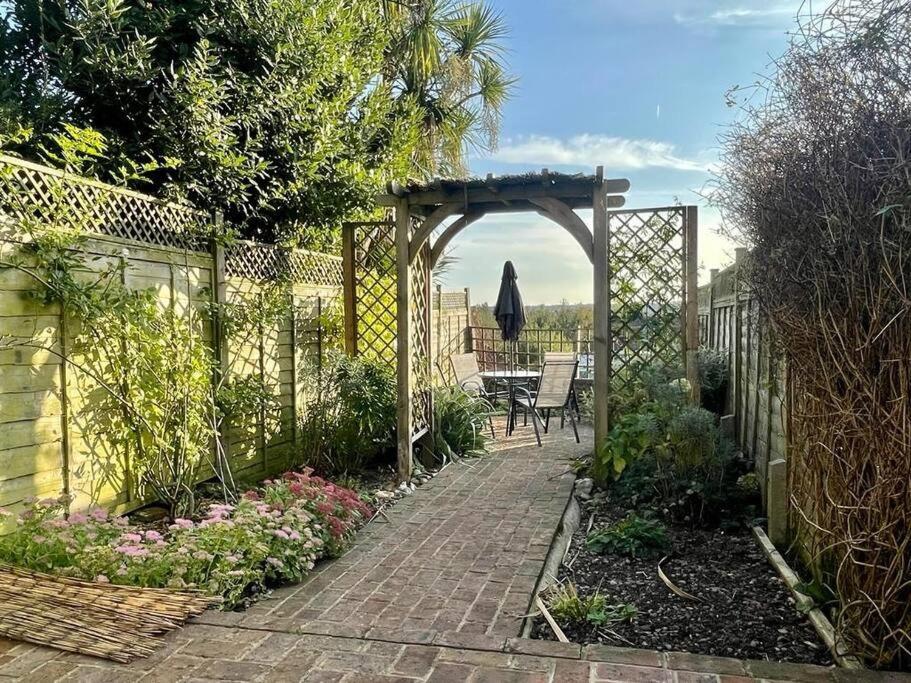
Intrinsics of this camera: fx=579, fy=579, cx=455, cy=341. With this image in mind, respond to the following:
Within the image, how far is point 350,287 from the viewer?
18.4 feet

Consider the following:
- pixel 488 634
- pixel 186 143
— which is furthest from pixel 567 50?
pixel 488 634

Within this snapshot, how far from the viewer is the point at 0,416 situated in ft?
9.41

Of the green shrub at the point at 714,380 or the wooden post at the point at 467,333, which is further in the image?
the wooden post at the point at 467,333

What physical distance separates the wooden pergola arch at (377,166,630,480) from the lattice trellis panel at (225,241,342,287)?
988mm

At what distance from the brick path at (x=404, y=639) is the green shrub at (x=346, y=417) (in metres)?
1.48

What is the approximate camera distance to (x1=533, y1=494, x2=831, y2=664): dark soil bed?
228 cm

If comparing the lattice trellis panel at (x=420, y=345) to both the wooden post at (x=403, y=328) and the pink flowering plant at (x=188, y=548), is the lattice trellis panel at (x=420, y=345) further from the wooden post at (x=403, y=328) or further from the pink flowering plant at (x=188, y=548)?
the pink flowering plant at (x=188, y=548)

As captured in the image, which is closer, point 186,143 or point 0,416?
point 0,416

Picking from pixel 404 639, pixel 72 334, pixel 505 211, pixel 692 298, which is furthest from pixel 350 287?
pixel 404 639

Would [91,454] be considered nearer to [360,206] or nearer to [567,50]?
[360,206]

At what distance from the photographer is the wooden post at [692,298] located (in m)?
4.74

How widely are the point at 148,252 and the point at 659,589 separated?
11.9 feet

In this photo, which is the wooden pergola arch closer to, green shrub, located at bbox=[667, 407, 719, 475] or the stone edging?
the stone edging

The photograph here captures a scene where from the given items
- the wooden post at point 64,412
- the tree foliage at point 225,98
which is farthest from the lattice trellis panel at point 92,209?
the wooden post at point 64,412
